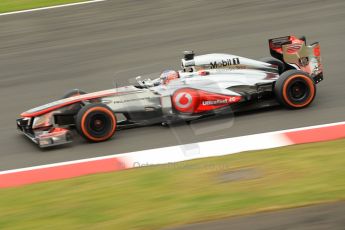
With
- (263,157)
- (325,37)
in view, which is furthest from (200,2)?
(263,157)

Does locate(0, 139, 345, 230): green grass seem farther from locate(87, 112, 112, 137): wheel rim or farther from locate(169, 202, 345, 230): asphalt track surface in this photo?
locate(87, 112, 112, 137): wheel rim

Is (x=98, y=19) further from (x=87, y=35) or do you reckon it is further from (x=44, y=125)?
(x=44, y=125)

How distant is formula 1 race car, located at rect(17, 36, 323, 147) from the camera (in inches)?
330

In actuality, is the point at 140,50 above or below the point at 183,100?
above

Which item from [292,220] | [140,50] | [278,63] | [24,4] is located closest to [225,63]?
[278,63]

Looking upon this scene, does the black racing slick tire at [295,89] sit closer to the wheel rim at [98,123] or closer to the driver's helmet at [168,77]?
the driver's helmet at [168,77]

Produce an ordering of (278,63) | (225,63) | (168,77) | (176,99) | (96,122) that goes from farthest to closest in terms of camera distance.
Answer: (278,63) < (225,63) < (168,77) < (176,99) < (96,122)

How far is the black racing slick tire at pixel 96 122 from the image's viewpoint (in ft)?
27.0

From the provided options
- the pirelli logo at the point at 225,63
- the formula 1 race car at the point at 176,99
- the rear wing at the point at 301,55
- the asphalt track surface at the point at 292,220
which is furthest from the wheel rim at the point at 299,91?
the asphalt track surface at the point at 292,220

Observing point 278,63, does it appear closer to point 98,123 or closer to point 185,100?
point 185,100

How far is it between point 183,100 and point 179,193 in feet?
9.39

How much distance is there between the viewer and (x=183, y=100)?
8.62 meters

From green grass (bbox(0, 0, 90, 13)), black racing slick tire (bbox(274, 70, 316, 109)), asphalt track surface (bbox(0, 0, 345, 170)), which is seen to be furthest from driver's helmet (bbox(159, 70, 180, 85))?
green grass (bbox(0, 0, 90, 13))

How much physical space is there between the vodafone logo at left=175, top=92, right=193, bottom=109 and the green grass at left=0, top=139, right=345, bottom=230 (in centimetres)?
163
